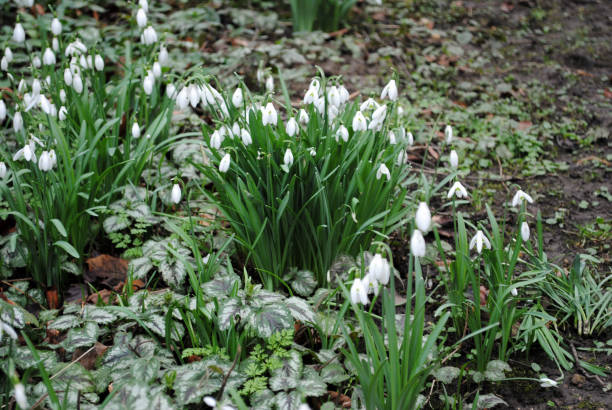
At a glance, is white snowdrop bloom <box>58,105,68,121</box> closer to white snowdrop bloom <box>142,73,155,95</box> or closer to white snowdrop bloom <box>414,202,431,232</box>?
white snowdrop bloom <box>142,73,155,95</box>

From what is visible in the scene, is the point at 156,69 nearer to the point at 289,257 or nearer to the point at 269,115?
the point at 269,115

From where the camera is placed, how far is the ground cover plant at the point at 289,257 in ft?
6.14

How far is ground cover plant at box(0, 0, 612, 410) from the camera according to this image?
1871mm

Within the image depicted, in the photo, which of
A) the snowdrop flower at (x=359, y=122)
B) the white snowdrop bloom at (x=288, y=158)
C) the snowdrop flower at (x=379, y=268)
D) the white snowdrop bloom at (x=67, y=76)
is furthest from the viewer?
the white snowdrop bloom at (x=67, y=76)

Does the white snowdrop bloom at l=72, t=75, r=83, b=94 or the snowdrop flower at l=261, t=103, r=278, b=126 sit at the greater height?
the white snowdrop bloom at l=72, t=75, r=83, b=94

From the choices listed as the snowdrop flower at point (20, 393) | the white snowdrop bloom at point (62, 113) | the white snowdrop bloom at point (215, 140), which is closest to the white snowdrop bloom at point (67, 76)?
the white snowdrop bloom at point (62, 113)

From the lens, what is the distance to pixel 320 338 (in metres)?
2.30

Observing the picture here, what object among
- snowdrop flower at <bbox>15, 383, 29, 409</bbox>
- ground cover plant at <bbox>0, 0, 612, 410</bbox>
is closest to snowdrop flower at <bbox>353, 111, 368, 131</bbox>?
ground cover plant at <bbox>0, 0, 612, 410</bbox>

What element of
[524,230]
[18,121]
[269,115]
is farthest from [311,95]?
[18,121]

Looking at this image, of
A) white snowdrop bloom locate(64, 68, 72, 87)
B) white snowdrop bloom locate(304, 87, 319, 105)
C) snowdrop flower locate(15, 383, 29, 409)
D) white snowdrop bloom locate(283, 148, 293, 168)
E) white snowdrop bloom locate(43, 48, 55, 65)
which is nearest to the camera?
snowdrop flower locate(15, 383, 29, 409)

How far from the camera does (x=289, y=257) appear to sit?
2.60 m

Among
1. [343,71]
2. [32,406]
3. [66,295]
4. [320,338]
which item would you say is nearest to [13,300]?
[66,295]


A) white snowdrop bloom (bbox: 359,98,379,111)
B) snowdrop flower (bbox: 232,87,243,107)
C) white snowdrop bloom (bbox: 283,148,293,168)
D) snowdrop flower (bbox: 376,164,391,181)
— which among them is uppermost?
snowdrop flower (bbox: 232,87,243,107)

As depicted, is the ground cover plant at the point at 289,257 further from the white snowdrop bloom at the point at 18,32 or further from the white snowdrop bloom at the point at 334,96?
the white snowdrop bloom at the point at 18,32
